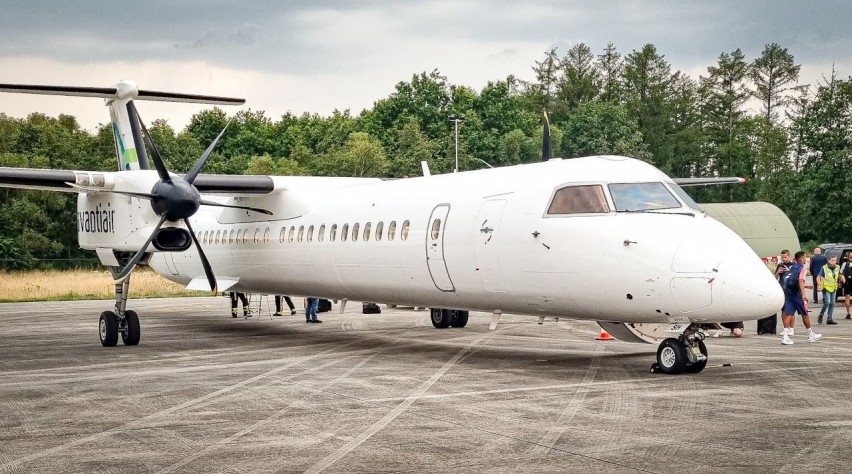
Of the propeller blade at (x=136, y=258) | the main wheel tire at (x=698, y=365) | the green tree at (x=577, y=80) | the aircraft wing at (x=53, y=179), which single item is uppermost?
the green tree at (x=577, y=80)

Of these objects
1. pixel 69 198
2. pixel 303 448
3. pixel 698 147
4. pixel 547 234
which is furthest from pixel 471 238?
pixel 698 147

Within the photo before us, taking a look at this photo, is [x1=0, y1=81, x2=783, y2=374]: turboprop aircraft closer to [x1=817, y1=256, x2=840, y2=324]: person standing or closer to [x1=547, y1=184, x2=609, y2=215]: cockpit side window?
[x1=547, y1=184, x2=609, y2=215]: cockpit side window

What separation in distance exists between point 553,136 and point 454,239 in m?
62.2

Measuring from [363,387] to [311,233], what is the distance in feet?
21.5

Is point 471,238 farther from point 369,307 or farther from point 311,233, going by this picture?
point 369,307

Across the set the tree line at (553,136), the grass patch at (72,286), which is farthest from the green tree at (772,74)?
the grass patch at (72,286)

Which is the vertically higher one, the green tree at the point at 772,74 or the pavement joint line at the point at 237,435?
the green tree at the point at 772,74

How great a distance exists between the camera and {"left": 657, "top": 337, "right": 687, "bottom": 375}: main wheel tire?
12.4 meters

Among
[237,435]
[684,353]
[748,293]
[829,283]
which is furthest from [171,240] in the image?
[829,283]

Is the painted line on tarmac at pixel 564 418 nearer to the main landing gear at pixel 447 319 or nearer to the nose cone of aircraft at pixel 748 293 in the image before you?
the nose cone of aircraft at pixel 748 293

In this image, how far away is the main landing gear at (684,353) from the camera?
12391mm

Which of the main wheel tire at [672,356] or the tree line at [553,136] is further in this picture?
the tree line at [553,136]

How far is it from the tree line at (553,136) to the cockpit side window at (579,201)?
1630 inches

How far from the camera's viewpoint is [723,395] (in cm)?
1080
